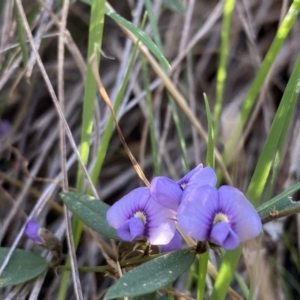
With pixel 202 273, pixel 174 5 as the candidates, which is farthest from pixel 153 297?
pixel 174 5

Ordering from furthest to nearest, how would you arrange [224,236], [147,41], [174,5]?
1. [174,5]
2. [147,41]
3. [224,236]

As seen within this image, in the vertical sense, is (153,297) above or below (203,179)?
below

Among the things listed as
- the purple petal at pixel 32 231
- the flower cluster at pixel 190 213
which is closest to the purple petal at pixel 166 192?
the flower cluster at pixel 190 213

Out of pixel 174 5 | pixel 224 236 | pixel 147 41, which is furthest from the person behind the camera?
pixel 174 5

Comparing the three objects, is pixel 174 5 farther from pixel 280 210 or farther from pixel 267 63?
pixel 280 210

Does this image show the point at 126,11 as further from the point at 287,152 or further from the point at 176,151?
the point at 287,152

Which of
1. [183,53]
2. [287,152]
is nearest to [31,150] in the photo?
[183,53]

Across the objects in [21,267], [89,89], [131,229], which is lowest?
[21,267]
